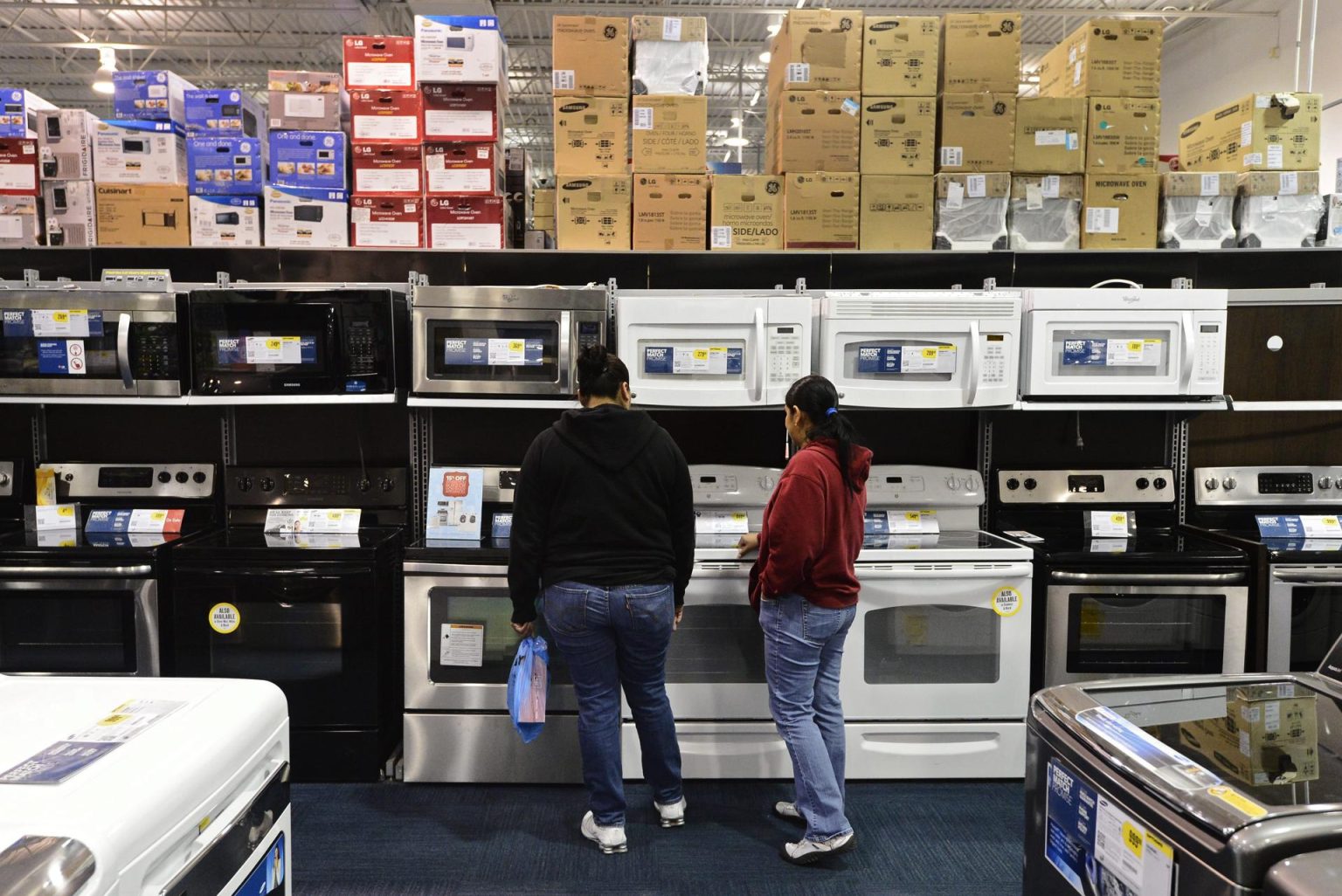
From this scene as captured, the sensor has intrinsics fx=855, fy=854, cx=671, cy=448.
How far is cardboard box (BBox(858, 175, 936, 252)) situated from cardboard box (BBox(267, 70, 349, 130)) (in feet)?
7.55

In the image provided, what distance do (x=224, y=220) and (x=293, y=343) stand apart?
34.4 inches

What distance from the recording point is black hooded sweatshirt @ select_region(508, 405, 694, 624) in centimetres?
247

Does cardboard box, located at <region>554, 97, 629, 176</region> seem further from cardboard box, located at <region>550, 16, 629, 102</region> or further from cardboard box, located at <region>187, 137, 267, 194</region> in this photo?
cardboard box, located at <region>187, 137, 267, 194</region>

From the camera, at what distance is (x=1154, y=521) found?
12.0 ft

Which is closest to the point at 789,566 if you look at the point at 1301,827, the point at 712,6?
the point at 1301,827

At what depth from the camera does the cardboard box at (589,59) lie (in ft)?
11.5

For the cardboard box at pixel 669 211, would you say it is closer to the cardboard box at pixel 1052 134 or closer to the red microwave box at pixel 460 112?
the red microwave box at pixel 460 112

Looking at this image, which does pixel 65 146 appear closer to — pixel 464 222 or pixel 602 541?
pixel 464 222

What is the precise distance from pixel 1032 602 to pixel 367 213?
122 inches

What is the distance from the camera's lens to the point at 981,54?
3.55m

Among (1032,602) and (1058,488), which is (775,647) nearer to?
(1032,602)

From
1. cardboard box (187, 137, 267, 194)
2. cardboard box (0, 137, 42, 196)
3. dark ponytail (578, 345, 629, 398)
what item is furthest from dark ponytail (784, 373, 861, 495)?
cardboard box (0, 137, 42, 196)

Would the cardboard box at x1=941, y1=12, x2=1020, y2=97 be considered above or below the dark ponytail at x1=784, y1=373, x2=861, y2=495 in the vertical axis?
above

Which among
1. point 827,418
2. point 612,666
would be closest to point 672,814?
point 612,666
